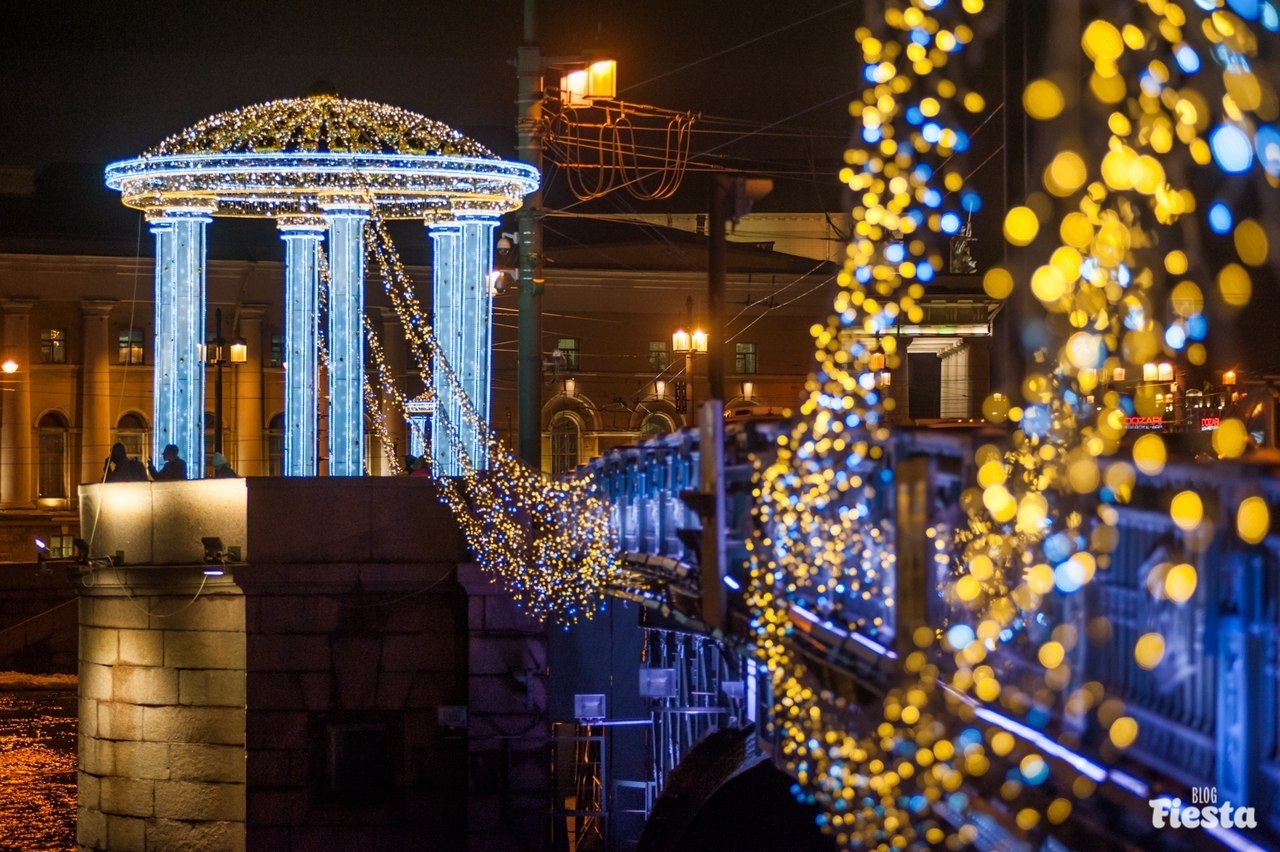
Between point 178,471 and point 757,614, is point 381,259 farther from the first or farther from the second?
point 757,614

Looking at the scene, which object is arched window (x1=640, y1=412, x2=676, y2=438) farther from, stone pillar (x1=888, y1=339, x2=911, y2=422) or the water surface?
the water surface

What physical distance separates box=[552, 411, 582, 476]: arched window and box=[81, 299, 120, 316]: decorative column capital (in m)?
13.6

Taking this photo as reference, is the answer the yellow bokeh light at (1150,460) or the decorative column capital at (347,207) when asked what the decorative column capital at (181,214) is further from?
the yellow bokeh light at (1150,460)

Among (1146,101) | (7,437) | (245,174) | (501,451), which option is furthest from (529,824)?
(7,437)

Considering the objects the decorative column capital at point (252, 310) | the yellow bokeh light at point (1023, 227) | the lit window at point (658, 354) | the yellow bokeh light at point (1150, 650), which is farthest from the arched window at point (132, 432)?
the yellow bokeh light at point (1150, 650)

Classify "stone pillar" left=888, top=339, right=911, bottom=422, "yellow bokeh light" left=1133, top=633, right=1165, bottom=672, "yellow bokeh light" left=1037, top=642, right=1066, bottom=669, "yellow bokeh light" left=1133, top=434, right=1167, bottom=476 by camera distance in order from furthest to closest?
"stone pillar" left=888, top=339, right=911, bottom=422
"yellow bokeh light" left=1037, top=642, right=1066, bottom=669
"yellow bokeh light" left=1133, top=633, right=1165, bottom=672
"yellow bokeh light" left=1133, top=434, right=1167, bottom=476

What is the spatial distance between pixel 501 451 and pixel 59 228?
1581 inches

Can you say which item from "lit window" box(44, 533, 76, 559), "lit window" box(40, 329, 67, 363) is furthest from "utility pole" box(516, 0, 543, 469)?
"lit window" box(40, 329, 67, 363)

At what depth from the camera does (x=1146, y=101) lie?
5582 millimetres

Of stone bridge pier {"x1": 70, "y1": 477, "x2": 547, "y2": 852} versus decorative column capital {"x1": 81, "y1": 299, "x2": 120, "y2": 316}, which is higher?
decorative column capital {"x1": 81, "y1": 299, "x2": 120, "y2": 316}

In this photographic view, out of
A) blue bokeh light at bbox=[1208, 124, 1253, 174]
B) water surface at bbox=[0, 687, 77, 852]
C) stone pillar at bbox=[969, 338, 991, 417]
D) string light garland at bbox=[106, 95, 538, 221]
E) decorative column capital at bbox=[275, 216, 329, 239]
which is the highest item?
string light garland at bbox=[106, 95, 538, 221]

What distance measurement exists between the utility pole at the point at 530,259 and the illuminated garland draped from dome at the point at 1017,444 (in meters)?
8.40

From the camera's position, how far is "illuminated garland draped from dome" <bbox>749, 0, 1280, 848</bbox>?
5.16 meters

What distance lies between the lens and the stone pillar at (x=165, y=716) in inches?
738
